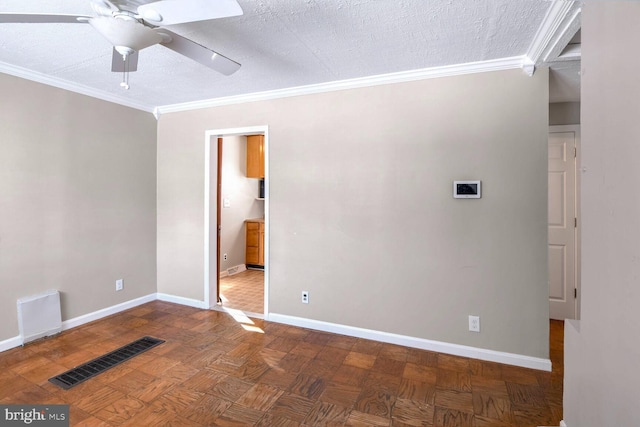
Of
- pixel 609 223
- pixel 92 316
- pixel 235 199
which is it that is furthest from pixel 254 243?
pixel 609 223

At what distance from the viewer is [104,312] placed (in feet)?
11.5

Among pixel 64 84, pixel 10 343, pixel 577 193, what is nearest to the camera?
pixel 10 343

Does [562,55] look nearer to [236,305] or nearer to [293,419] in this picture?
[293,419]

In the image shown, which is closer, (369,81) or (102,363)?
(102,363)

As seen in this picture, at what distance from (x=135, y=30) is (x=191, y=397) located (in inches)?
87.7

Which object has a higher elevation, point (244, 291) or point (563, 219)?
point (563, 219)

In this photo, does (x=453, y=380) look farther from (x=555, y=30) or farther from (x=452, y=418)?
(x=555, y=30)

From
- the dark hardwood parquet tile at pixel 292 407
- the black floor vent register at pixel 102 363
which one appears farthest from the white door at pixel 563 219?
the black floor vent register at pixel 102 363

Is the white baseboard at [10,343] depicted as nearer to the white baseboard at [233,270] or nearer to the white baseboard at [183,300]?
the white baseboard at [183,300]

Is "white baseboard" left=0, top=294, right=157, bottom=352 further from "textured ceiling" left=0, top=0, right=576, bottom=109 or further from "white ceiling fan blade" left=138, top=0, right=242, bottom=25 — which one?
"white ceiling fan blade" left=138, top=0, right=242, bottom=25

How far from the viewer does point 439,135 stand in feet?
8.88

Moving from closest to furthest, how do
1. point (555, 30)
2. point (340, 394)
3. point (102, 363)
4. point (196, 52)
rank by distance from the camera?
point (196, 52) → point (555, 30) → point (340, 394) → point (102, 363)

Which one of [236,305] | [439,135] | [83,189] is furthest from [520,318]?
A: [83,189]

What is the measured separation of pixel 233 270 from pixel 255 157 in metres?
2.08
